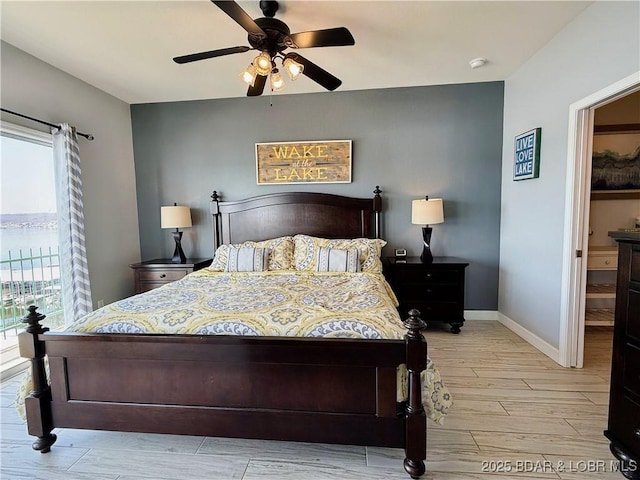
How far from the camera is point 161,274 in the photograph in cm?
362

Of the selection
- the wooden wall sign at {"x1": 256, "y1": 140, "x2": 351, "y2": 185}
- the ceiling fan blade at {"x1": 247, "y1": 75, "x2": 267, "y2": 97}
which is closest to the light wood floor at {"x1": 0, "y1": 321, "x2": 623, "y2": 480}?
the ceiling fan blade at {"x1": 247, "y1": 75, "x2": 267, "y2": 97}

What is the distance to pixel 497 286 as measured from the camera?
378cm

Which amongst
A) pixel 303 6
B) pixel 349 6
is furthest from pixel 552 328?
pixel 303 6

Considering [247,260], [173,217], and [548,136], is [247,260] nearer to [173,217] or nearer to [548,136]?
[173,217]

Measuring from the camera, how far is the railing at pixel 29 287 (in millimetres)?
2811

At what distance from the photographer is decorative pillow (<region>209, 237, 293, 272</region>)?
3373 millimetres

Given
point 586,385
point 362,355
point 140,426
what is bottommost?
point 586,385

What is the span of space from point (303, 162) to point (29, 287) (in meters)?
3.02

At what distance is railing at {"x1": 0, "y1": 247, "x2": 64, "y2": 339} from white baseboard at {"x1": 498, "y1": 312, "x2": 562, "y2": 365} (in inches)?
178

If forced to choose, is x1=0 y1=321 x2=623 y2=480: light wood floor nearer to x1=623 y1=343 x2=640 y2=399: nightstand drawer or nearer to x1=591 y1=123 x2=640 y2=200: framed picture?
x1=623 y1=343 x2=640 y2=399: nightstand drawer

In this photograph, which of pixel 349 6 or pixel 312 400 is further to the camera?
pixel 349 6

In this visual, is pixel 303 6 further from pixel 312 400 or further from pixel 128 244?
pixel 128 244

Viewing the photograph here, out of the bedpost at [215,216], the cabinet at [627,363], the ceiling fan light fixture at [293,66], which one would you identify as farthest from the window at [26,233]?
the cabinet at [627,363]

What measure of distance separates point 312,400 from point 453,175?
3.05 meters
